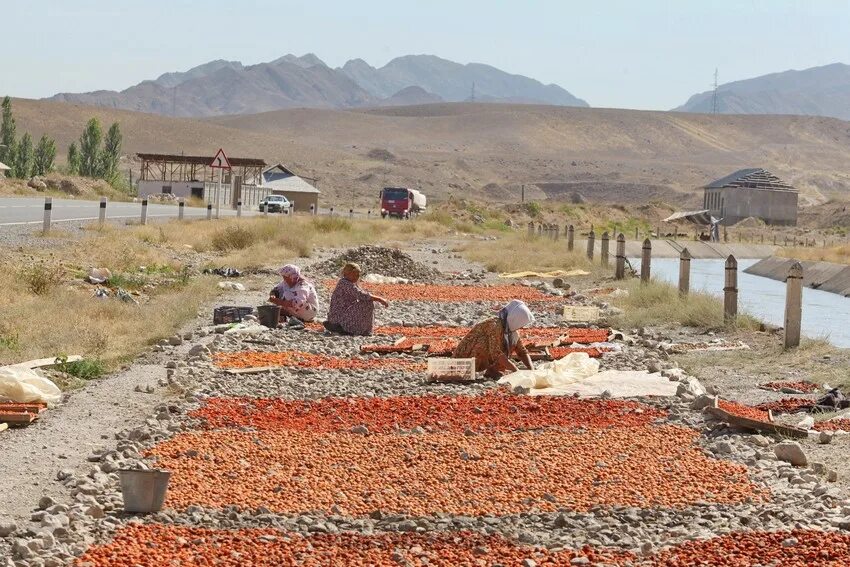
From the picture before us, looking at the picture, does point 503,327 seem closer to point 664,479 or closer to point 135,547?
point 664,479

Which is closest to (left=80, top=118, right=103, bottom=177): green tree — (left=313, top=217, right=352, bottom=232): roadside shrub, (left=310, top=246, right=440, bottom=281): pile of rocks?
(left=313, top=217, right=352, bottom=232): roadside shrub

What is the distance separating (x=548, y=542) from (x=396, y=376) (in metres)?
6.07

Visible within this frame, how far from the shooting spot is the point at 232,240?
109 ft

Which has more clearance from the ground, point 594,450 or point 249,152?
point 249,152

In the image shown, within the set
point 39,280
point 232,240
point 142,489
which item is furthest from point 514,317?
point 232,240

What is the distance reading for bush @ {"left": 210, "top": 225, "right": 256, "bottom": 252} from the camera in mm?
33000

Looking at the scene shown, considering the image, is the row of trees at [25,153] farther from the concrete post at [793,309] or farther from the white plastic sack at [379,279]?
the concrete post at [793,309]

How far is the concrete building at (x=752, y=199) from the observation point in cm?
9356

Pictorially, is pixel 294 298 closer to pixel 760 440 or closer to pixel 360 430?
pixel 360 430

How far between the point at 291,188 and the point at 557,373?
262ft

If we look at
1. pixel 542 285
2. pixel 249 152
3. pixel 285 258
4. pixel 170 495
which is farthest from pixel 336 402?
pixel 249 152

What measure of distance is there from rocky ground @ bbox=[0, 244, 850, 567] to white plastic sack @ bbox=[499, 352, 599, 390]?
0.28m

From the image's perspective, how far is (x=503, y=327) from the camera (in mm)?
13273

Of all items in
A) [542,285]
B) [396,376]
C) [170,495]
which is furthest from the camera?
[542,285]
